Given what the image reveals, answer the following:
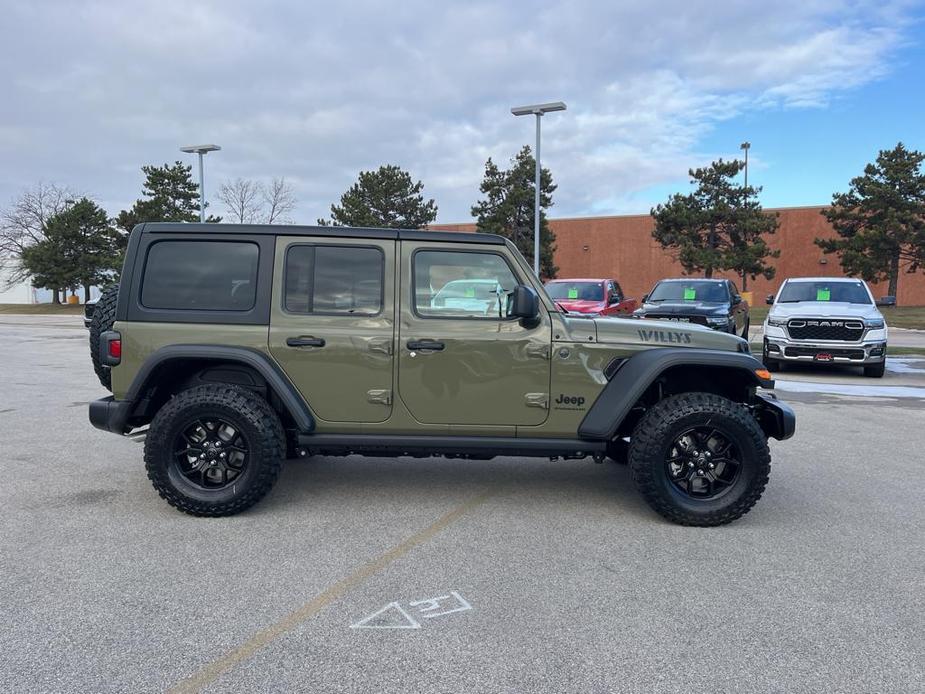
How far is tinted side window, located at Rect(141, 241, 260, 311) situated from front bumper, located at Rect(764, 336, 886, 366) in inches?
403

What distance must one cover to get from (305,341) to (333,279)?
18.1 inches

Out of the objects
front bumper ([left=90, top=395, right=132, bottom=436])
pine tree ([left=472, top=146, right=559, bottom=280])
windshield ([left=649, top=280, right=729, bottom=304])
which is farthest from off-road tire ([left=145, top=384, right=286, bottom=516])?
pine tree ([left=472, top=146, right=559, bottom=280])

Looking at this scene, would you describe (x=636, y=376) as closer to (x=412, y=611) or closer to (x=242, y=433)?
(x=412, y=611)

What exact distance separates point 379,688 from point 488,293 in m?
2.58

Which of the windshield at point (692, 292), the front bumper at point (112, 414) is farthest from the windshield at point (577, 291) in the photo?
the front bumper at point (112, 414)

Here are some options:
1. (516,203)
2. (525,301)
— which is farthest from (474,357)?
(516,203)

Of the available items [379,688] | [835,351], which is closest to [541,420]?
[379,688]

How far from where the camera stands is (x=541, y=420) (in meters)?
4.40

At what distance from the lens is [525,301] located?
410 cm

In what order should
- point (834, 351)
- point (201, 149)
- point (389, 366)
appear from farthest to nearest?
point (201, 149)
point (834, 351)
point (389, 366)

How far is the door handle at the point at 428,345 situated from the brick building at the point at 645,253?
126 ft

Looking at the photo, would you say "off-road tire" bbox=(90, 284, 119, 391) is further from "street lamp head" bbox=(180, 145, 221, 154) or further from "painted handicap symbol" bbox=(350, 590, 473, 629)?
"street lamp head" bbox=(180, 145, 221, 154)

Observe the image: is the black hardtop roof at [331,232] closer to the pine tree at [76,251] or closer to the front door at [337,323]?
the front door at [337,323]

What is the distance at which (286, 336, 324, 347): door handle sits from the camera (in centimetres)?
438
